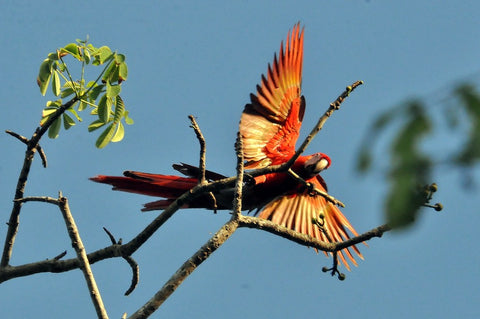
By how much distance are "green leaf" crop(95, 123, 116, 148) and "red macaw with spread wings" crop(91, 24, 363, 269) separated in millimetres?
1320

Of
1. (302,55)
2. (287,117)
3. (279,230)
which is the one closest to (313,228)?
(287,117)

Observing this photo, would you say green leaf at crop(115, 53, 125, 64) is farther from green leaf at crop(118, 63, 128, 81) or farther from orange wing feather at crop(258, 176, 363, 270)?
orange wing feather at crop(258, 176, 363, 270)

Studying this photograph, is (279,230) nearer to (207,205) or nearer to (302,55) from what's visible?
(207,205)

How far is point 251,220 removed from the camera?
10.6ft

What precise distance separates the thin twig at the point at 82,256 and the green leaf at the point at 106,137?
2.29 ft

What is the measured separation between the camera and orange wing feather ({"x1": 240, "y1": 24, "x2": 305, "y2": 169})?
509 cm

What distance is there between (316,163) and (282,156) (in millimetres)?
286

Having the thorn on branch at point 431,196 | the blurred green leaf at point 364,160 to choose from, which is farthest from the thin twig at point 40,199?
the blurred green leaf at point 364,160

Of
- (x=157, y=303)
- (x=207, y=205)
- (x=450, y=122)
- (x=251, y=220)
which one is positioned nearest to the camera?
(x=450, y=122)

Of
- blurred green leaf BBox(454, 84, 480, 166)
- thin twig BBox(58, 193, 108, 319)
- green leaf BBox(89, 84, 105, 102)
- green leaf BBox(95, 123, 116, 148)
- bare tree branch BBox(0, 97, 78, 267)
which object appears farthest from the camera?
green leaf BBox(95, 123, 116, 148)

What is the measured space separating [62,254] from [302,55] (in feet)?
9.66

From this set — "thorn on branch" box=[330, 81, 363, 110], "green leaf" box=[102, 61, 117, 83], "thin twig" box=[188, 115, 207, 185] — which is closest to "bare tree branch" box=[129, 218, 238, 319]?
"thin twig" box=[188, 115, 207, 185]

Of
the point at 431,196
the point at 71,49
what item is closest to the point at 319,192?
the point at 431,196

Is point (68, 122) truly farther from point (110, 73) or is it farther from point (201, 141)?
point (201, 141)
